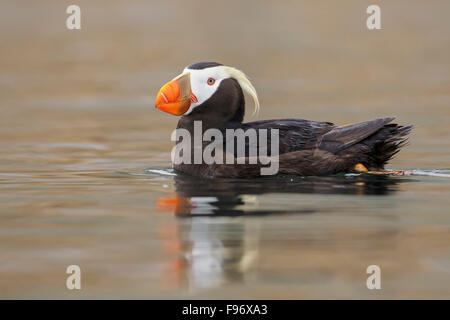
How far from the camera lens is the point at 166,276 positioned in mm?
5301

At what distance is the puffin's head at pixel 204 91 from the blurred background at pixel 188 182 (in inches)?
29.1

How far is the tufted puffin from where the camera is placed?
8.38 metres

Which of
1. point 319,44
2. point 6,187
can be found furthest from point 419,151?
point 319,44

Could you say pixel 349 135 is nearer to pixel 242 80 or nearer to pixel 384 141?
pixel 384 141

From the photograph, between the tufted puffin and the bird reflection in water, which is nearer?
the bird reflection in water

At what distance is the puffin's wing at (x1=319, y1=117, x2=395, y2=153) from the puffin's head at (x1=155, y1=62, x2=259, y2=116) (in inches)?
34.3

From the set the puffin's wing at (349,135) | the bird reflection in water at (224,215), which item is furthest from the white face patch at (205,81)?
the puffin's wing at (349,135)

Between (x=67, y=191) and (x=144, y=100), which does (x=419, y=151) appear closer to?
(x=67, y=191)

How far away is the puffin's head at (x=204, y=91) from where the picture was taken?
28.7ft

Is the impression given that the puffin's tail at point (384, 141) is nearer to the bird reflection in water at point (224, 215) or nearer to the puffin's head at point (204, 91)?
the bird reflection in water at point (224, 215)

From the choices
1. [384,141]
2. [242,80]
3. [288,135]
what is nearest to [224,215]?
[288,135]

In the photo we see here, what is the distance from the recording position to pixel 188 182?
27.8ft

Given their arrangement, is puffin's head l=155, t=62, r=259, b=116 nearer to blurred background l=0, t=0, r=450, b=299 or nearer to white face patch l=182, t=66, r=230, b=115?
white face patch l=182, t=66, r=230, b=115

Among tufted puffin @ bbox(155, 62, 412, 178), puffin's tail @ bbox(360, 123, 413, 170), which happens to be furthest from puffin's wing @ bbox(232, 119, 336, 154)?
puffin's tail @ bbox(360, 123, 413, 170)
